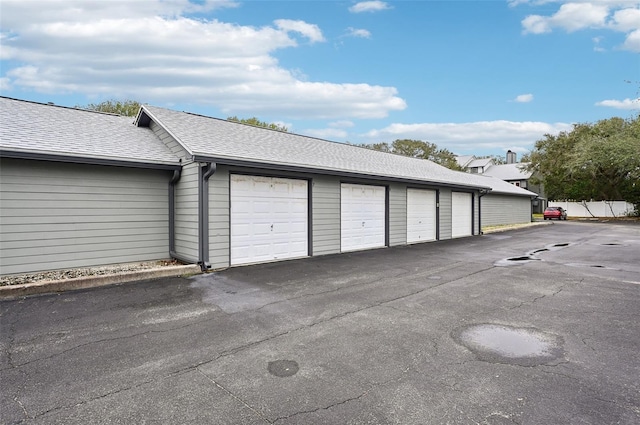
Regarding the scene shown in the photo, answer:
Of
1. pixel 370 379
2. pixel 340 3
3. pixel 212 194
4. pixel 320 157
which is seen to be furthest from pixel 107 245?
pixel 340 3

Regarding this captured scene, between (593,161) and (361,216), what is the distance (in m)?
26.8

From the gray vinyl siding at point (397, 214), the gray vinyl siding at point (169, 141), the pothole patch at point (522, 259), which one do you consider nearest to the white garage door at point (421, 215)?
the gray vinyl siding at point (397, 214)

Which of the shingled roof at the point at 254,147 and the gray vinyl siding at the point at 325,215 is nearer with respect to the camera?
the shingled roof at the point at 254,147

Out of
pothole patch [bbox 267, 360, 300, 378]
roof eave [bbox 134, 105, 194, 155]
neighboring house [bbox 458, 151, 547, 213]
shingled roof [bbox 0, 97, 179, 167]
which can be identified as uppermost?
neighboring house [bbox 458, 151, 547, 213]

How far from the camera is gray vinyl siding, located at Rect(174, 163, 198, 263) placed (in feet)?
25.7

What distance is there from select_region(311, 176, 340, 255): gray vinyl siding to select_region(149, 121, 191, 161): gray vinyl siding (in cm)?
359

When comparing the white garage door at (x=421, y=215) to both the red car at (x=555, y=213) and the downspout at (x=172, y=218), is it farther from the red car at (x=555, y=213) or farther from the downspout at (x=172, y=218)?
the red car at (x=555, y=213)

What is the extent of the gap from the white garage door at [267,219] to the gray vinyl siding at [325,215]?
0.98 ft

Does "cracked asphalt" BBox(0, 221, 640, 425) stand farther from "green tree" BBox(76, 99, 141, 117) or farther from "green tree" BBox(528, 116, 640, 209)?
"green tree" BBox(528, 116, 640, 209)

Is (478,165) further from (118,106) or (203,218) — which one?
(203,218)

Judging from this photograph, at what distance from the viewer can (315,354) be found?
3.52 meters

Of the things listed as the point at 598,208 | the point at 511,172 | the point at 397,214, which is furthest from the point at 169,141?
the point at 511,172

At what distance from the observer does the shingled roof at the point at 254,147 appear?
8.15m

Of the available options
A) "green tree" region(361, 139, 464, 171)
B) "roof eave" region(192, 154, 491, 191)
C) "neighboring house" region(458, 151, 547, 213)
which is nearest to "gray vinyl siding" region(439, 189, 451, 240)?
"roof eave" region(192, 154, 491, 191)
